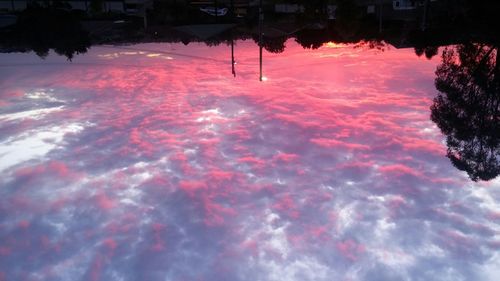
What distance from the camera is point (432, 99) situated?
18062mm

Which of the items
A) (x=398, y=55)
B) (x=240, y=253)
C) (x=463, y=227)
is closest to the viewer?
(x=240, y=253)

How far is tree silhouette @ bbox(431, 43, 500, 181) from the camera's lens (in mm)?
12555

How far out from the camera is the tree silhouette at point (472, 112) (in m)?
12.6

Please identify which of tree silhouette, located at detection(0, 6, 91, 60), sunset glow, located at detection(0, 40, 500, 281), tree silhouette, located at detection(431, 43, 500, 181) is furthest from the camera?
tree silhouette, located at detection(0, 6, 91, 60)

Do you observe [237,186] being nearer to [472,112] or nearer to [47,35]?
[472,112]

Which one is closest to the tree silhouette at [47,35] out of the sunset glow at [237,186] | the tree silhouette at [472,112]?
the sunset glow at [237,186]

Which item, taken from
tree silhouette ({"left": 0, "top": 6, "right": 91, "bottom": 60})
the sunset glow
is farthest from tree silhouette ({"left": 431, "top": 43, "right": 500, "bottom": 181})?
tree silhouette ({"left": 0, "top": 6, "right": 91, "bottom": 60})

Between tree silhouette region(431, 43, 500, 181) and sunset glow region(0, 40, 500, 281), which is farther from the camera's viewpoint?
tree silhouette region(431, 43, 500, 181)

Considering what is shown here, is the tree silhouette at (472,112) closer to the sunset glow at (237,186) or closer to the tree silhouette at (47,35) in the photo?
the sunset glow at (237,186)

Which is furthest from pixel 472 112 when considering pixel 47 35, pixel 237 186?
pixel 47 35

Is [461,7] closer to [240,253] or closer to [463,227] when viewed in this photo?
[463,227]

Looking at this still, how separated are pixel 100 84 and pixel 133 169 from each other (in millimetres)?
10985

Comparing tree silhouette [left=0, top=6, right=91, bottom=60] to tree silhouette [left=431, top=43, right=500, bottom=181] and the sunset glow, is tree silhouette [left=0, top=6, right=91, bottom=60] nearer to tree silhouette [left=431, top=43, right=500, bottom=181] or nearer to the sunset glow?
the sunset glow

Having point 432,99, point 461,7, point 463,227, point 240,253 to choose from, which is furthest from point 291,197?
point 461,7
